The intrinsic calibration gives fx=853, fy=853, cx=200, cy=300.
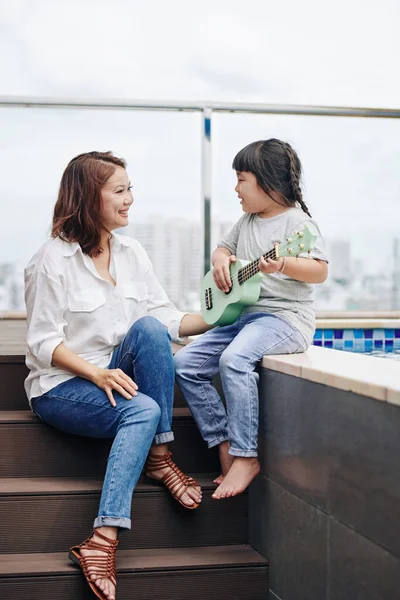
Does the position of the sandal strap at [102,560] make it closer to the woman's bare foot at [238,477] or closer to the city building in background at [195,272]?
Answer: the woman's bare foot at [238,477]

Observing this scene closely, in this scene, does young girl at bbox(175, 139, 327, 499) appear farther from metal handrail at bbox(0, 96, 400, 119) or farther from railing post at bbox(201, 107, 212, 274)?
metal handrail at bbox(0, 96, 400, 119)

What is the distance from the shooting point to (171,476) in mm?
2393

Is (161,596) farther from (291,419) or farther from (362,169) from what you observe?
(362,169)

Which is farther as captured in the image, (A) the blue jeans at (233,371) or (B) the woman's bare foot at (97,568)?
(A) the blue jeans at (233,371)

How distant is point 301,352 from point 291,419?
1.29 feet

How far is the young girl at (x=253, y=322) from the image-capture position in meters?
2.33

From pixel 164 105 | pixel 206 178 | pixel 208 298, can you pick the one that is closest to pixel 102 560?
pixel 208 298

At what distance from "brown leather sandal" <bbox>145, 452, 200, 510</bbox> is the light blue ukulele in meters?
0.45

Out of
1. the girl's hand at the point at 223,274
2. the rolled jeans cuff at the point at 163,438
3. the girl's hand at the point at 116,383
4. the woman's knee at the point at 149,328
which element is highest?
the girl's hand at the point at 223,274

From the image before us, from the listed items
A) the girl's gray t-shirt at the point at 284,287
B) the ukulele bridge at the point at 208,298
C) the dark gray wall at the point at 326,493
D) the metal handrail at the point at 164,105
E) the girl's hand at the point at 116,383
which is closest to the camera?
the dark gray wall at the point at 326,493

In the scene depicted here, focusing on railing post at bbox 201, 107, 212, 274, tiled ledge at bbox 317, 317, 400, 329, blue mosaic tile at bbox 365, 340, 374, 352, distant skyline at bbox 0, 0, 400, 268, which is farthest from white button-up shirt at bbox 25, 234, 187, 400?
distant skyline at bbox 0, 0, 400, 268

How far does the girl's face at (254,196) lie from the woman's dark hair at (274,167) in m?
0.01

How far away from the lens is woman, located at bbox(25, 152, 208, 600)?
218cm

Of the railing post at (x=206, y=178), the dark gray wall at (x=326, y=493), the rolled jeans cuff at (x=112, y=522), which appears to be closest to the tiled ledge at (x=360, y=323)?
the railing post at (x=206, y=178)
